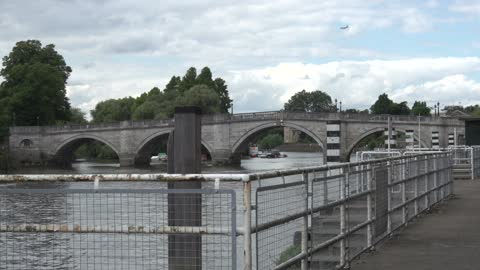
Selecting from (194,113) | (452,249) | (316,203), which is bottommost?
(452,249)

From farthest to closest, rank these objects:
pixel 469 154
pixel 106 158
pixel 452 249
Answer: pixel 106 158 → pixel 469 154 → pixel 452 249

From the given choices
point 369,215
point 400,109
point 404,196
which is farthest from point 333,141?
point 400,109

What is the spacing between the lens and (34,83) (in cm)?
8125

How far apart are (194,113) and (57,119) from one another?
89915mm

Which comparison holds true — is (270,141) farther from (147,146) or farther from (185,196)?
(185,196)

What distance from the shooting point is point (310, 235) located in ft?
23.1

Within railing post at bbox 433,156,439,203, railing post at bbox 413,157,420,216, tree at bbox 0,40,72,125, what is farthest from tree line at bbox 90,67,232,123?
railing post at bbox 413,157,420,216

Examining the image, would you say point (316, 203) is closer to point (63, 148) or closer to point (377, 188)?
point (377, 188)

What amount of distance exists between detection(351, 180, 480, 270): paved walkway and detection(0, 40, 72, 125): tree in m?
72.8

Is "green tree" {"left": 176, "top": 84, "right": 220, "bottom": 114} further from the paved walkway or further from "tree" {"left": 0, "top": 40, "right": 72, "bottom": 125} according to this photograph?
the paved walkway

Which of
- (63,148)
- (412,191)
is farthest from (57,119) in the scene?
(412,191)

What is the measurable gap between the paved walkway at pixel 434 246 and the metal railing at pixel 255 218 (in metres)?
0.24

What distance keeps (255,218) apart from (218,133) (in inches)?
2790

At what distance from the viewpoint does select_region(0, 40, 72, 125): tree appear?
82.1m
